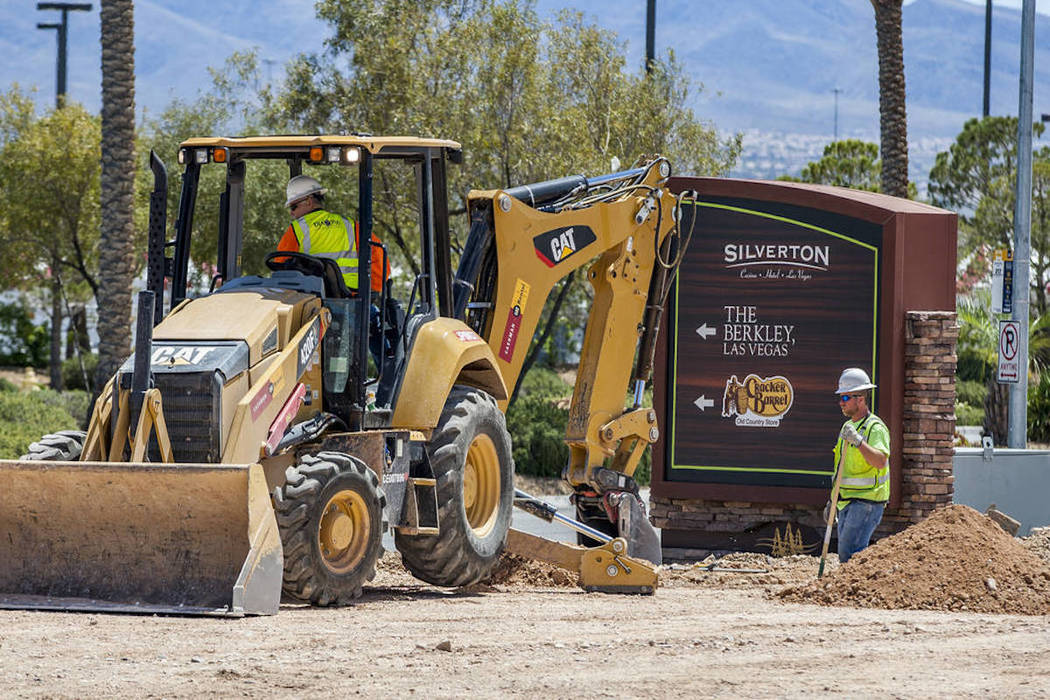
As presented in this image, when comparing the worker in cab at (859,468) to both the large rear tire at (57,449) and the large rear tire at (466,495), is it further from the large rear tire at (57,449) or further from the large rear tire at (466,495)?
the large rear tire at (57,449)

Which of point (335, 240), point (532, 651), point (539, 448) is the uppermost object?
point (335, 240)

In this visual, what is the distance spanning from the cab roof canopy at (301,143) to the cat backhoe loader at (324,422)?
2cm

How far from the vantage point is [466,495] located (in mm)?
10594

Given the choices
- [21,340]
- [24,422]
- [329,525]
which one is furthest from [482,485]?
[21,340]

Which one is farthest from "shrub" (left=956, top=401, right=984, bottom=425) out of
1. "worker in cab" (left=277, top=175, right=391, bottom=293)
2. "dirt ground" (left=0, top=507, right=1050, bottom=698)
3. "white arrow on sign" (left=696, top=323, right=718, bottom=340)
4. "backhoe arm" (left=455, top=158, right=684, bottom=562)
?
"worker in cab" (left=277, top=175, right=391, bottom=293)

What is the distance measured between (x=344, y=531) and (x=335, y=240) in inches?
71.0

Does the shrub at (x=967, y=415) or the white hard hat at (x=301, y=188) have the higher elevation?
the white hard hat at (x=301, y=188)

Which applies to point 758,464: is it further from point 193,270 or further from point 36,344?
point 36,344

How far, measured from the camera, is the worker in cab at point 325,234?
9.73 metres

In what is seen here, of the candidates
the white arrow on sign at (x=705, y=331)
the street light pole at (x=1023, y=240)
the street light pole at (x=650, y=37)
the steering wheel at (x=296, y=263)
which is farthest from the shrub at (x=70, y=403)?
the steering wheel at (x=296, y=263)

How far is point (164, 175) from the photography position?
9492mm

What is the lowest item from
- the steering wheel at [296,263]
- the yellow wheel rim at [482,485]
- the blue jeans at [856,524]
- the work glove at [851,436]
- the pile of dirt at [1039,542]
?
the pile of dirt at [1039,542]

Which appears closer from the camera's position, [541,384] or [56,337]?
[541,384]

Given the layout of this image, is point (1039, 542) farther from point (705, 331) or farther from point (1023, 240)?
point (1023, 240)
